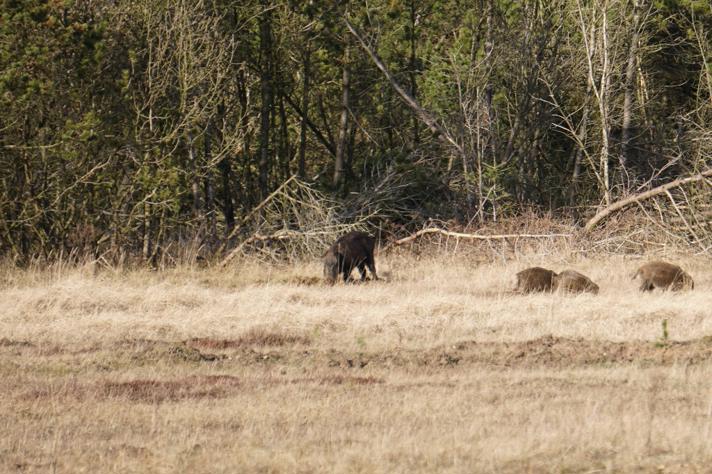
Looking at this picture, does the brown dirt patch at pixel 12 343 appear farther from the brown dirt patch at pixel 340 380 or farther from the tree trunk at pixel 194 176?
the tree trunk at pixel 194 176

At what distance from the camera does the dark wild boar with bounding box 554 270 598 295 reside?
1723 cm

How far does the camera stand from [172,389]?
34.3ft

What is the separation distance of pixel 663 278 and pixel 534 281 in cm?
207

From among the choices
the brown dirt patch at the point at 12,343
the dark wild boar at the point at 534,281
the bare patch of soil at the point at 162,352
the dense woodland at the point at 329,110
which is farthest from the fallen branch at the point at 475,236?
the brown dirt patch at the point at 12,343

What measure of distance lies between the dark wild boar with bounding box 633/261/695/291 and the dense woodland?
6.45m

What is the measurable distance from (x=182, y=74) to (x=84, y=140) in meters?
2.92

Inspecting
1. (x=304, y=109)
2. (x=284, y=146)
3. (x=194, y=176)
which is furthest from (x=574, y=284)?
(x=284, y=146)

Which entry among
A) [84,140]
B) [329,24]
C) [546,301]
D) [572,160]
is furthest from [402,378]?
[572,160]

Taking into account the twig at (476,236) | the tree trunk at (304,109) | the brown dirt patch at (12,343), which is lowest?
the brown dirt patch at (12,343)

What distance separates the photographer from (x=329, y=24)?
2528cm

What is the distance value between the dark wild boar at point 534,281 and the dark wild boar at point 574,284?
14 cm

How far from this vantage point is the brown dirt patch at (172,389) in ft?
33.2

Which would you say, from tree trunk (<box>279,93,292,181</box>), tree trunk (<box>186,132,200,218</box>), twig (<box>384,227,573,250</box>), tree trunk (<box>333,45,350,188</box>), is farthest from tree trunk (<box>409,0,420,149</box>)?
tree trunk (<box>186,132,200,218</box>)

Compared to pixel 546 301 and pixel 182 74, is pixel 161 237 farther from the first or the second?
pixel 546 301
